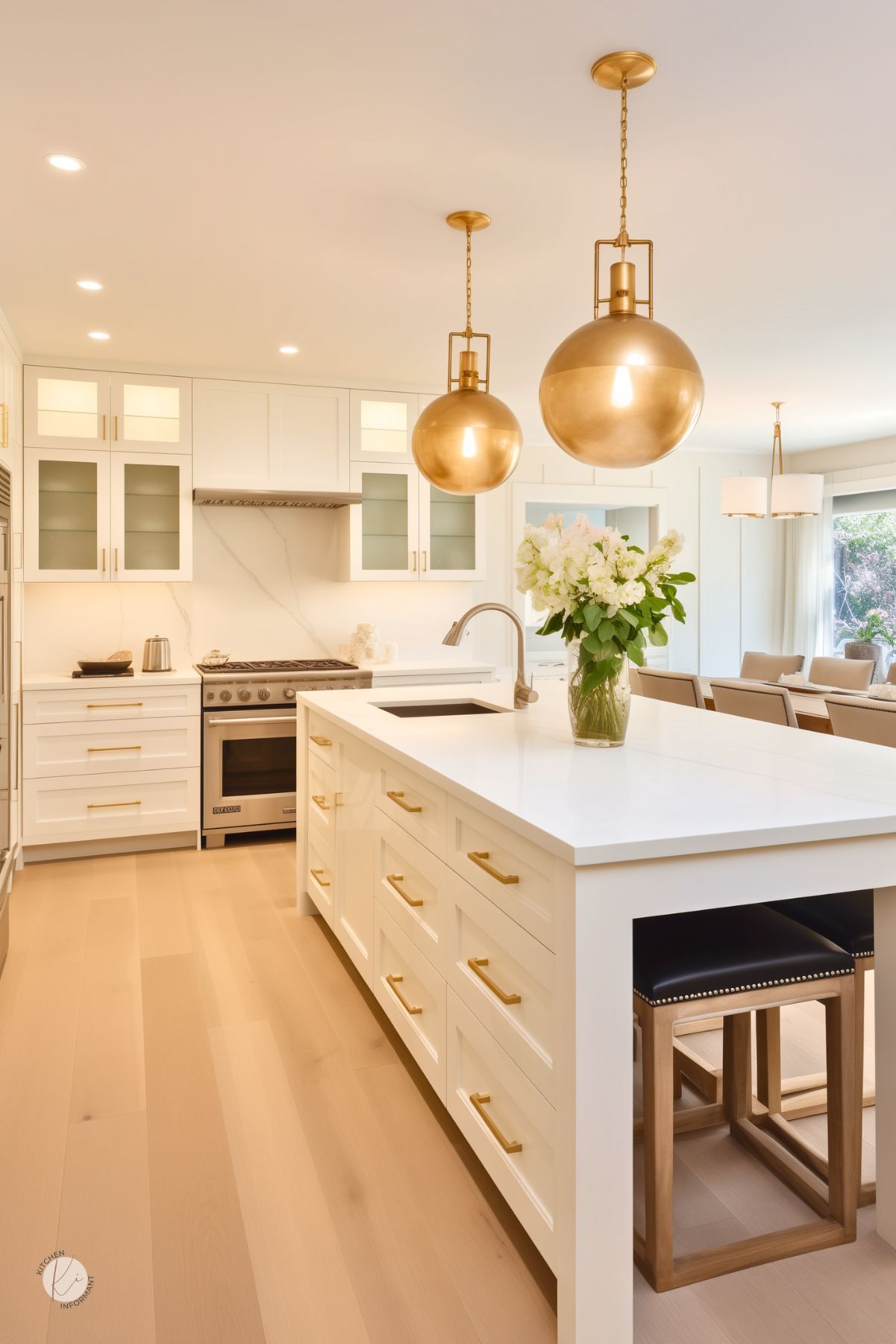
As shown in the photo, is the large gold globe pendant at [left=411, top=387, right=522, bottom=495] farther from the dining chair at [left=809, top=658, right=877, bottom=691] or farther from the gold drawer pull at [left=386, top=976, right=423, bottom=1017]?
the dining chair at [left=809, top=658, right=877, bottom=691]

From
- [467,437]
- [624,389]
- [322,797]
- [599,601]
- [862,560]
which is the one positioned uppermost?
[862,560]

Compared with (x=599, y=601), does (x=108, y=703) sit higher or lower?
lower

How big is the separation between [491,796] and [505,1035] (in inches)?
17.1

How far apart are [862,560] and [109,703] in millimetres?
5705

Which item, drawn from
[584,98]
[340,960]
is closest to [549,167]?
[584,98]

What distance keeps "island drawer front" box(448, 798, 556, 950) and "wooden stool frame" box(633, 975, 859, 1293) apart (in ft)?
0.90

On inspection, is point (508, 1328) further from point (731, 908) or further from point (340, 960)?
point (340, 960)

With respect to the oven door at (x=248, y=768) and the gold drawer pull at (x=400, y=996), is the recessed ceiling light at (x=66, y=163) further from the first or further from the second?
the oven door at (x=248, y=768)

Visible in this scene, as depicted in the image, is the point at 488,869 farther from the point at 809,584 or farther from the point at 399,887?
the point at 809,584

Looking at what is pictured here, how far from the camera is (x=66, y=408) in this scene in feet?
14.7

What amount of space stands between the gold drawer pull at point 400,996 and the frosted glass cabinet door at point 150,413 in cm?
319

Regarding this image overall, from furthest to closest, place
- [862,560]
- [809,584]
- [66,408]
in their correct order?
[809,584] < [862,560] < [66,408]

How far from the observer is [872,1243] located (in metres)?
1.75

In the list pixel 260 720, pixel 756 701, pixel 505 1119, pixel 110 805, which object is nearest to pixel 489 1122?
pixel 505 1119
